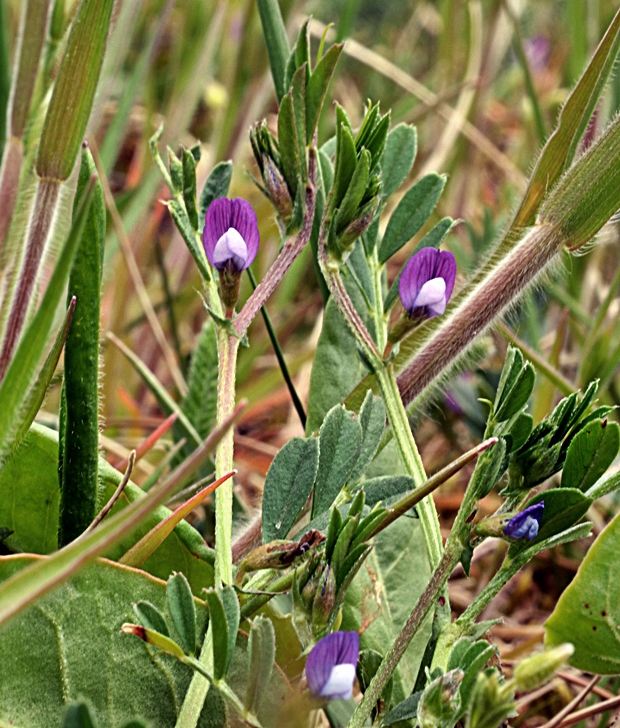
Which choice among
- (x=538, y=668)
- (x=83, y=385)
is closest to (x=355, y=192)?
(x=83, y=385)

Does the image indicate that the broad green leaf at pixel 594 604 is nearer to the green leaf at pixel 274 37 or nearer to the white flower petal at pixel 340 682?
the white flower petal at pixel 340 682

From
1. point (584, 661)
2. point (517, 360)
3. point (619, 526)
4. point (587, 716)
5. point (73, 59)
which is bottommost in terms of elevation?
point (587, 716)

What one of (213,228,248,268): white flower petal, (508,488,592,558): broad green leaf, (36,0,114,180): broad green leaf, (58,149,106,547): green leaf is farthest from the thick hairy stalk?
(508,488,592,558): broad green leaf

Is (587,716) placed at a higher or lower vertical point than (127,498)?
lower

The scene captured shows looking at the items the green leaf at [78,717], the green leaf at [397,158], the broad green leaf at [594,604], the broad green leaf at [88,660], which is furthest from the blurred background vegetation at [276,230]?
the green leaf at [78,717]

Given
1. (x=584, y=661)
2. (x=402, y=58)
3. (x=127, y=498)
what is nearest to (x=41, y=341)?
(x=127, y=498)

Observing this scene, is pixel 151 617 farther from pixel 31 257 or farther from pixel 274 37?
pixel 274 37

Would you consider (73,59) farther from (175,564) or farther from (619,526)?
(619,526)

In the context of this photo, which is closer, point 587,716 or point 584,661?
point 584,661
